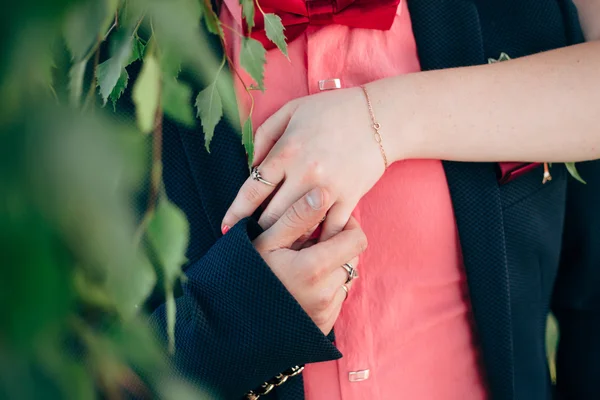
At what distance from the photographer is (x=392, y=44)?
2.82 ft

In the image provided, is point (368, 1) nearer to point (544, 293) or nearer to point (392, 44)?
point (392, 44)

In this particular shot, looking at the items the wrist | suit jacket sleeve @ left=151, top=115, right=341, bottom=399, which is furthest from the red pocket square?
suit jacket sleeve @ left=151, top=115, right=341, bottom=399

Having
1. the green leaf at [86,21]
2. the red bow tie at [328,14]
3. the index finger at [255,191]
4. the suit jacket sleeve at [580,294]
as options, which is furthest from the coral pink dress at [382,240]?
the green leaf at [86,21]

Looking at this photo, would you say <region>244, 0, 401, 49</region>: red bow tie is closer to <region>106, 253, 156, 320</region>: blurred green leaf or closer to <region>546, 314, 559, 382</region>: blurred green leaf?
<region>106, 253, 156, 320</region>: blurred green leaf

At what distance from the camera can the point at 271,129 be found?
756 millimetres

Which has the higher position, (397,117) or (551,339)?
(397,117)

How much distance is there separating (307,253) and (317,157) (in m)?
0.13

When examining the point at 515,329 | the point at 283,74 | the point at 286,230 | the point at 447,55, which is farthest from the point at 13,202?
the point at 515,329

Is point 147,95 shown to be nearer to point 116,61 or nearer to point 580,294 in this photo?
point 116,61

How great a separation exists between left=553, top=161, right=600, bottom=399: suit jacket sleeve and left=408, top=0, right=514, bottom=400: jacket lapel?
279 millimetres

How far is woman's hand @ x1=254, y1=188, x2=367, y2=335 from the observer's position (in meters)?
0.69

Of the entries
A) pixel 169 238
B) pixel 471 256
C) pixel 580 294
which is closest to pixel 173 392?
pixel 169 238

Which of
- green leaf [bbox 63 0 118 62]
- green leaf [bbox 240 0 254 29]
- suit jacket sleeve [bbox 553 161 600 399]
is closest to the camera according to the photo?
green leaf [bbox 63 0 118 62]

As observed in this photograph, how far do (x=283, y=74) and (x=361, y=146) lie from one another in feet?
0.62
